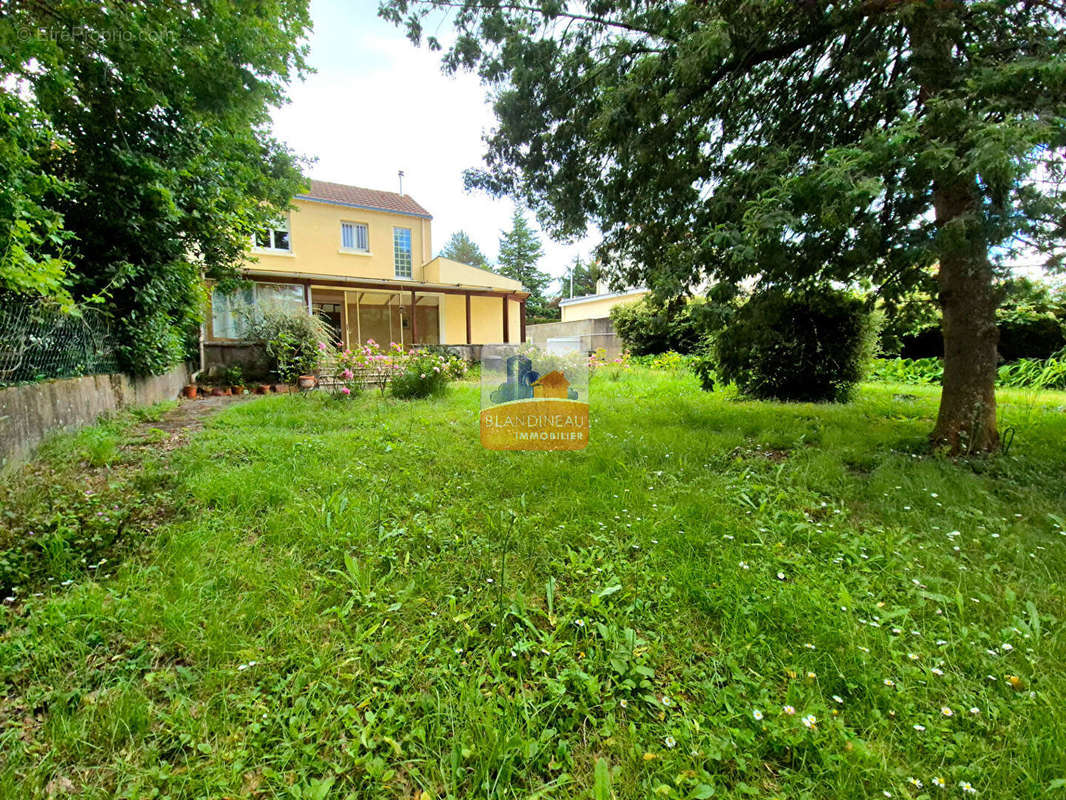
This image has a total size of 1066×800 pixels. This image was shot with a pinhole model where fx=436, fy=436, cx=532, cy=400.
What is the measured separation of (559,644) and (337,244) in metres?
16.0

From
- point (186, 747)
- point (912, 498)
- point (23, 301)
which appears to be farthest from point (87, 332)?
point (912, 498)

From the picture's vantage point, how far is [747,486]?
118 inches

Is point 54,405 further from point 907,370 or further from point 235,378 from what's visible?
point 907,370

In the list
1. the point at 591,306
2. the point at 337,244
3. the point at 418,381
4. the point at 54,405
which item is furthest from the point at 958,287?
the point at 591,306

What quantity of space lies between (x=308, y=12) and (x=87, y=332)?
513cm

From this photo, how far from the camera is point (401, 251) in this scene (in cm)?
1612

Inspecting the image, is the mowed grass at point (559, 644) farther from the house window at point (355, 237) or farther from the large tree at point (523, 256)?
the large tree at point (523, 256)

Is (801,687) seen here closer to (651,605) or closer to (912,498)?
(651,605)

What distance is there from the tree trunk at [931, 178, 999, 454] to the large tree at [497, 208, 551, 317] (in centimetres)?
3360

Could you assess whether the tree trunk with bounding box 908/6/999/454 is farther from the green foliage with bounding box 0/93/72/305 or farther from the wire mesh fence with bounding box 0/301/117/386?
the wire mesh fence with bounding box 0/301/117/386

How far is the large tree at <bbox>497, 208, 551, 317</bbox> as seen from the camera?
120 feet

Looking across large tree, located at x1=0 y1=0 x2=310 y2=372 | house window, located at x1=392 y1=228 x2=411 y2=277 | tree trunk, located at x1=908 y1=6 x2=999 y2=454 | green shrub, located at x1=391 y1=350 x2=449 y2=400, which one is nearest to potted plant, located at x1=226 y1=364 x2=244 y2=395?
large tree, located at x1=0 y1=0 x2=310 y2=372

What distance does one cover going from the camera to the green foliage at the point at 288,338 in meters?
9.46

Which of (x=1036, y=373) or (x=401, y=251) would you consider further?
(x=401, y=251)
